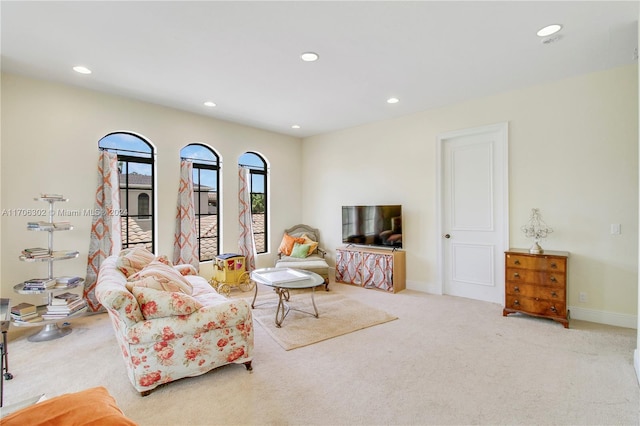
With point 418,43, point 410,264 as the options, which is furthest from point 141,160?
point 410,264

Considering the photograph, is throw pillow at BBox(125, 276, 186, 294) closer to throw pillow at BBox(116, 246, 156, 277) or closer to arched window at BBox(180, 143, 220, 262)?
throw pillow at BBox(116, 246, 156, 277)

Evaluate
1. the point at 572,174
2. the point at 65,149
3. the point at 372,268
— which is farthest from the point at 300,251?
the point at 572,174

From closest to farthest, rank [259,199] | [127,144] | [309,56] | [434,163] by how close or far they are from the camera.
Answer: [309,56]
[127,144]
[434,163]
[259,199]

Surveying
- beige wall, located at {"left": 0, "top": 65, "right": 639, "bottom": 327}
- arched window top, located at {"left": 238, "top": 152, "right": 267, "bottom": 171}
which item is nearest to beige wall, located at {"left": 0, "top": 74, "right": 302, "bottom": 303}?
beige wall, located at {"left": 0, "top": 65, "right": 639, "bottom": 327}

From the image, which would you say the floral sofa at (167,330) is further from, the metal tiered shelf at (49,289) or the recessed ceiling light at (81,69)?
the recessed ceiling light at (81,69)

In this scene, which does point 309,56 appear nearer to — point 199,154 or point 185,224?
point 199,154

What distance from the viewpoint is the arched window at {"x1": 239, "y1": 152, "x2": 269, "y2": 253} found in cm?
592

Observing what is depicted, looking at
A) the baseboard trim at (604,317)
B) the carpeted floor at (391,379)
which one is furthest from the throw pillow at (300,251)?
the baseboard trim at (604,317)

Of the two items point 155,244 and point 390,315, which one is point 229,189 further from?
point 390,315

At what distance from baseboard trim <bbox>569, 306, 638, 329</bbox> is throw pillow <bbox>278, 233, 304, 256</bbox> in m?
4.05

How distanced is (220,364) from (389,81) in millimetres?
3409

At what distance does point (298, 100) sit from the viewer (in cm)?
428

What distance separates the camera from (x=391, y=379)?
93.3 inches

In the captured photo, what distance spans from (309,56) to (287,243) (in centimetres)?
352
